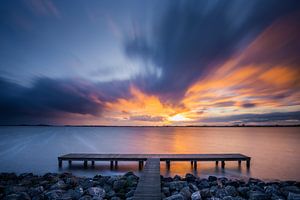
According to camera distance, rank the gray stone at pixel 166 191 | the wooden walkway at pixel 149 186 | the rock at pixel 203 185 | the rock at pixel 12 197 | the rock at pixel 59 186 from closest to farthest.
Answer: the wooden walkway at pixel 149 186 → the rock at pixel 12 197 → the gray stone at pixel 166 191 → the rock at pixel 59 186 → the rock at pixel 203 185

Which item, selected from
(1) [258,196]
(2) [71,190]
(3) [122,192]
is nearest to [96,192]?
(2) [71,190]

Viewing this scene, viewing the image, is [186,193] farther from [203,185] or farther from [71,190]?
[71,190]

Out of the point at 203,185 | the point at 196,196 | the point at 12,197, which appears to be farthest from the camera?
the point at 203,185

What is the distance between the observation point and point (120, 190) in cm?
1070

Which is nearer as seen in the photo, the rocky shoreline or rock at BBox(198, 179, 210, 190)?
the rocky shoreline

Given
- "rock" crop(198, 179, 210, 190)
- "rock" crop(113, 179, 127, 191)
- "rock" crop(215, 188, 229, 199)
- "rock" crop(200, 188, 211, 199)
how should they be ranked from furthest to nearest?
"rock" crop(198, 179, 210, 190) → "rock" crop(113, 179, 127, 191) → "rock" crop(215, 188, 229, 199) → "rock" crop(200, 188, 211, 199)

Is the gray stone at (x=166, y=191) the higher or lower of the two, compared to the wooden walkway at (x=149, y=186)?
lower

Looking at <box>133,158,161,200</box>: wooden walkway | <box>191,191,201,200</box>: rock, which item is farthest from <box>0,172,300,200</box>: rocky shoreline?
<box>133,158,161,200</box>: wooden walkway

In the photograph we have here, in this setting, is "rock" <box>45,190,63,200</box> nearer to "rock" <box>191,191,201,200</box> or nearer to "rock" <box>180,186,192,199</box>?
"rock" <box>180,186,192,199</box>

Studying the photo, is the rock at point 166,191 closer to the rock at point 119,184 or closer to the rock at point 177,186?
the rock at point 177,186

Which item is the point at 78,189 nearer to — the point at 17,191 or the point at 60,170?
the point at 17,191

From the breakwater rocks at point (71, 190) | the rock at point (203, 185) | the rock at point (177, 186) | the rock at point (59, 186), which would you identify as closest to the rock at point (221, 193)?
the rock at point (203, 185)

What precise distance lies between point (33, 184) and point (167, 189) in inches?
279

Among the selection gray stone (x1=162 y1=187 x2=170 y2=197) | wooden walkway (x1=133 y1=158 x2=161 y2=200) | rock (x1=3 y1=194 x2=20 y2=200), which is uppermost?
wooden walkway (x1=133 y1=158 x2=161 y2=200)
